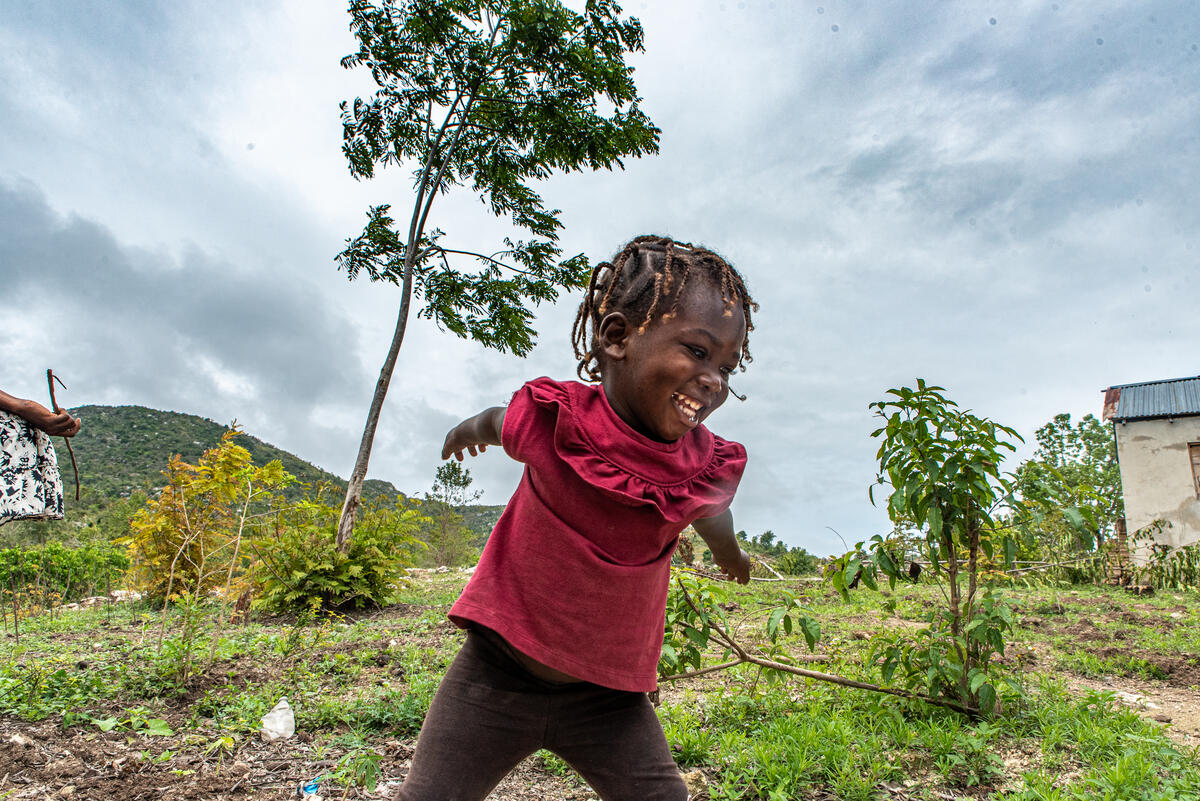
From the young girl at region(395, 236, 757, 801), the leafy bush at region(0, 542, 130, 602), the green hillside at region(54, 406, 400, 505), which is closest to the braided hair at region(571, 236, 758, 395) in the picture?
the young girl at region(395, 236, 757, 801)

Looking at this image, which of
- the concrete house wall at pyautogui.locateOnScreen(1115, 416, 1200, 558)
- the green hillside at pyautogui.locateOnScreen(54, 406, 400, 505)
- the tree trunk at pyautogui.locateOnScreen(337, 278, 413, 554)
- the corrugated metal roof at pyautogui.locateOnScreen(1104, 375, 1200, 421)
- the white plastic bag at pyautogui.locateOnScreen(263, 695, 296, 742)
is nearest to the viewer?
the white plastic bag at pyautogui.locateOnScreen(263, 695, 296, 742)

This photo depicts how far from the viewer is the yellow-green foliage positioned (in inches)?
169

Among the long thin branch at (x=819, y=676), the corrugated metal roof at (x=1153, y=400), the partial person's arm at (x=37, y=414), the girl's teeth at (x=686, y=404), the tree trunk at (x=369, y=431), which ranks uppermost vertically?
the corrugated metal roof at (x=1153, y=400)

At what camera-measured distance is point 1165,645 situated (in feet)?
17.5

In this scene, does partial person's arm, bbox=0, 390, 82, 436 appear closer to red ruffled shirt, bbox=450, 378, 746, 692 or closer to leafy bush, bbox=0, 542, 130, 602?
red ruffled shirt, bbox=450, 378, 746, 692

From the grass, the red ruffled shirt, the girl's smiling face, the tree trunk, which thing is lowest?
the grass

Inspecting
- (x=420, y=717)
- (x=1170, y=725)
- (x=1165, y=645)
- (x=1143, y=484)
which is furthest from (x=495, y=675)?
(x=1143, y=484)

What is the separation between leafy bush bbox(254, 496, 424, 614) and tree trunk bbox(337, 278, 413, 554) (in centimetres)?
10

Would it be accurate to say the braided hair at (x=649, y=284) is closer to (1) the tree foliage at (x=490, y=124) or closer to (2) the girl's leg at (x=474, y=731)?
(2) the girl's leg at (x=474, y=731)

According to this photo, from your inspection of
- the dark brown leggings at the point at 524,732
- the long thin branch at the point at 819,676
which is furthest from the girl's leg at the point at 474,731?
the long thin branch at the point at 819,676

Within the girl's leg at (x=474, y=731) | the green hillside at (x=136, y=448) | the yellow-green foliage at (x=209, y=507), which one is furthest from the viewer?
the green hillside at (x=136, y=448)

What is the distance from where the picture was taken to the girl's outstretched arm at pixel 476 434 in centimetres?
163

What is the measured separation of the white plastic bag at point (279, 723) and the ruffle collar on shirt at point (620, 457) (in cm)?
268

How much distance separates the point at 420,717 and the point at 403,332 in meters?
7.82
